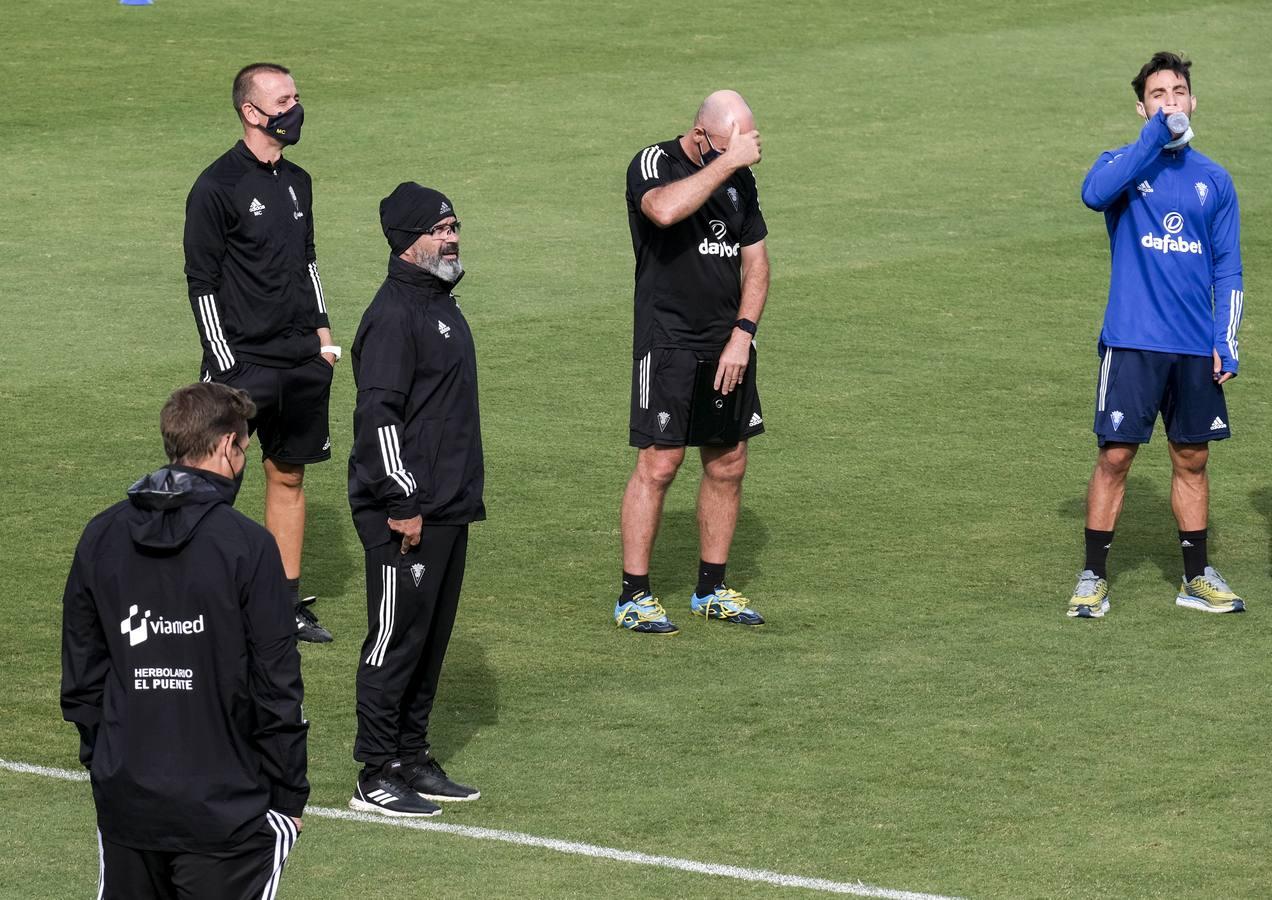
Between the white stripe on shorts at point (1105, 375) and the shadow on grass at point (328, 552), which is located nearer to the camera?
the white stripe on shorts at point (1105, 375)

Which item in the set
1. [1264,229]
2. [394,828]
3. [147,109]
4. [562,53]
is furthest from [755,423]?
[562,53]

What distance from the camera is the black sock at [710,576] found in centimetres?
957

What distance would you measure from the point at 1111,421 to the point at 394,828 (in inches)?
161

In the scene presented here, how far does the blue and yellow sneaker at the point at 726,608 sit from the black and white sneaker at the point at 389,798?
8.29 ft

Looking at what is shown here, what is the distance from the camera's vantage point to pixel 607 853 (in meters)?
6.85

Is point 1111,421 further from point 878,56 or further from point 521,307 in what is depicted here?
point 878,56

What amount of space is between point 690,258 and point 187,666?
4604mm

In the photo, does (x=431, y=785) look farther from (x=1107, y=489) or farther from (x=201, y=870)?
(x=1107, y=489)

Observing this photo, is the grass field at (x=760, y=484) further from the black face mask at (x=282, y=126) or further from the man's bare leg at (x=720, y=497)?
the black face mask at (x=282, y=126)

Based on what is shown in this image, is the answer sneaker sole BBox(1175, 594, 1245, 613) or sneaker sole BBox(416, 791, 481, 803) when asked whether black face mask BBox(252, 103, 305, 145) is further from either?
sneaker sole BBox(1175, 594, 1245, 613)

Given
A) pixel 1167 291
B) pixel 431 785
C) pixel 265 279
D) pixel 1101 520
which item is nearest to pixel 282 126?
pixel 265 279

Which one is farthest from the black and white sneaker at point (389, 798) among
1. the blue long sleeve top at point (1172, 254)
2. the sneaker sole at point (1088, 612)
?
the blue long sleeve top at point (1172, 254)

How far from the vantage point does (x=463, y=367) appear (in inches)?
287

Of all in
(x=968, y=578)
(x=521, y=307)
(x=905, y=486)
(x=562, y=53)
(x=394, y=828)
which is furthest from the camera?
(x=562, y=53)
